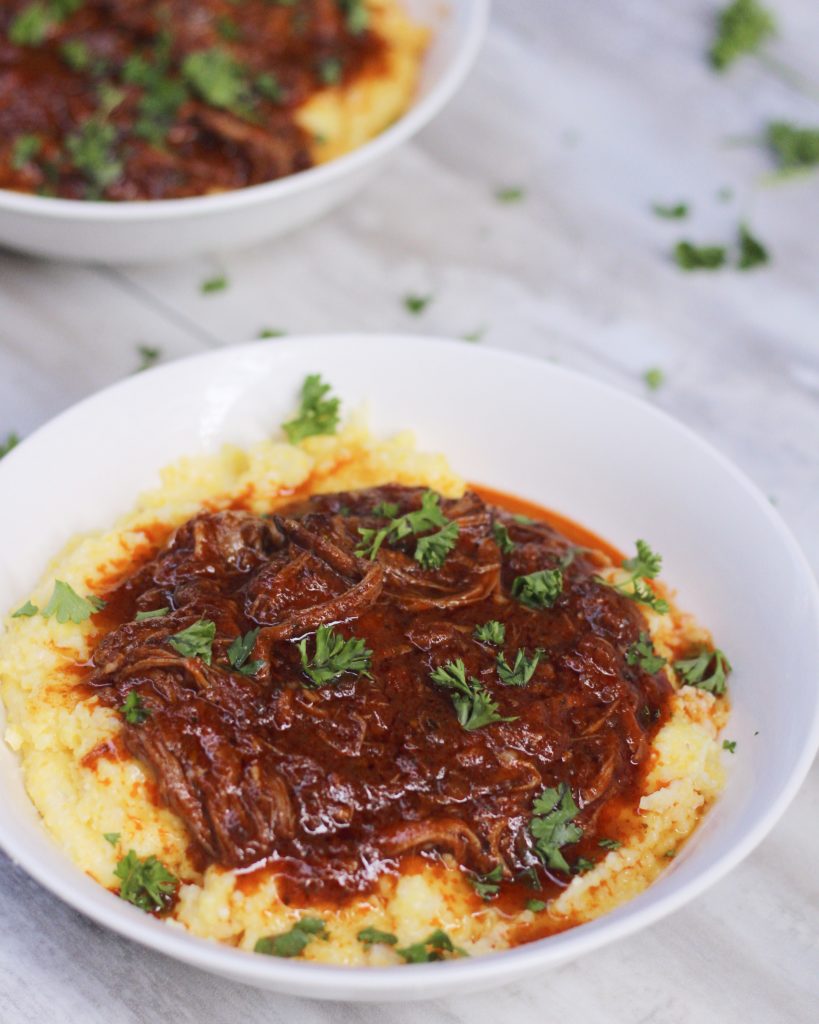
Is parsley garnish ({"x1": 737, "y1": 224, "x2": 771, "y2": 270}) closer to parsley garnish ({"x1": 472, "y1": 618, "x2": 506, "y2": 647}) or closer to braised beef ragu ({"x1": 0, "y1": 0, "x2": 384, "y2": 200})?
braised beef ragu ({"x1": 0, "y1": 0, "x2": 384, "y2": 200})

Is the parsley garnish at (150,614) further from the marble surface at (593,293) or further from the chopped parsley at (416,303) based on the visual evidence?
the chopped parsley at (416,303)

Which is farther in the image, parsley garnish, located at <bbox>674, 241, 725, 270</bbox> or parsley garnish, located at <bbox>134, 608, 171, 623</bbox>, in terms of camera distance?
parsley garnish, located at <bbox>674, 241, 725, 270</bbox>

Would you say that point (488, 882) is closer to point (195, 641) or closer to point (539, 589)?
point (539, 589)

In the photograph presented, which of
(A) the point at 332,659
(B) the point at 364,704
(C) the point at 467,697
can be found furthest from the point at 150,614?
(C) the point at 467,697

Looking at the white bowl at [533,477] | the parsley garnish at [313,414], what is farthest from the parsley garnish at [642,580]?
the parsley garnish at [313,414]

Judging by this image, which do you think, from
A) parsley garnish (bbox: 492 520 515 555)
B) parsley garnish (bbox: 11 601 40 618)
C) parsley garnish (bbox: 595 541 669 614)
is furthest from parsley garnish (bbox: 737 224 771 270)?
parsley garnish (bbox: 11 601 40 618)

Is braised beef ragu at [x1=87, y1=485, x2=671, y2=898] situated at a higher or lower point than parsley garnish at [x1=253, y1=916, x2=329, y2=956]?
higher
